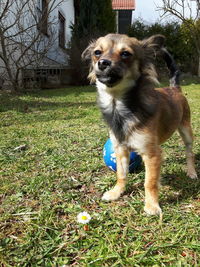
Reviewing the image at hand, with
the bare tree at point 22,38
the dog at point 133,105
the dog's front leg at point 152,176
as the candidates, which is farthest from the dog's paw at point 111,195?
the bare tree at point 22,38

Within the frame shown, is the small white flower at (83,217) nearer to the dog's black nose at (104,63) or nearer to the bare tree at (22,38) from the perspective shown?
the dog's black nose at (104,63)

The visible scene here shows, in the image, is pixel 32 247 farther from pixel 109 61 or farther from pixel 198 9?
pixel 198 9

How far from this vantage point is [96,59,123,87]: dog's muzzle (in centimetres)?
250

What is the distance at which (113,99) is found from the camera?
9.02ft

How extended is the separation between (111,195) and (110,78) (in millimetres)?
1130

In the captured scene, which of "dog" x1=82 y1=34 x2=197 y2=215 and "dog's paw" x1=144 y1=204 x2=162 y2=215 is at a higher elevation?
"dog" x1=82 y1=34 x2=197 y2=215

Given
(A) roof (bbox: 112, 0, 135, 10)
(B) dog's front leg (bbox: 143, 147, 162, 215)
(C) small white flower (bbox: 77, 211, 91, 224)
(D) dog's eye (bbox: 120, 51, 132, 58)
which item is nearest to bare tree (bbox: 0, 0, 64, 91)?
(D) dog's eye (bbox: 120, 51, 132, 58)

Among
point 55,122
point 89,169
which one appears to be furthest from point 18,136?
point 89,169

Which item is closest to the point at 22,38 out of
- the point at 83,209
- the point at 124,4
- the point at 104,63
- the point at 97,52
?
the point at 97,52

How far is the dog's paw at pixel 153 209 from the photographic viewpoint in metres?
2.40

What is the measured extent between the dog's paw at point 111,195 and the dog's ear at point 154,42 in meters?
1.55

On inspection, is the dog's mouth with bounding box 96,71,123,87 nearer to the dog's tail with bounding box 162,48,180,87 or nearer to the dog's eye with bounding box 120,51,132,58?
the dog's eye with bounding box 120,51,132,58

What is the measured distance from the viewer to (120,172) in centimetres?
291

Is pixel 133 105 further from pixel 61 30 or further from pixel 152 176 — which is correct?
pixel 61 30
